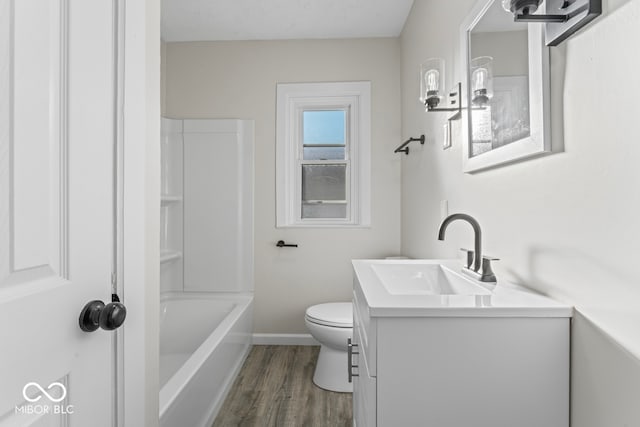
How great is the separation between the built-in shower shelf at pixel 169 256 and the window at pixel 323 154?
0.83m

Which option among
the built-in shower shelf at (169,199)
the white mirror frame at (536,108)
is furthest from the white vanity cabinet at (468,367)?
the built-in shower shelf at (169,199)

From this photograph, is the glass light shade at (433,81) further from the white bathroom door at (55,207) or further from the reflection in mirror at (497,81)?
the white bathroom door at (55,207)

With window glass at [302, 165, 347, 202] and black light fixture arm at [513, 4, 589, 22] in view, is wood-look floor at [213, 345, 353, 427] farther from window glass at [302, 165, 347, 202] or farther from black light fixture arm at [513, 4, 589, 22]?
black light fixture arm at [513, 4, 589, 22]

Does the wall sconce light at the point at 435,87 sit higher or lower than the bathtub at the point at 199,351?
higher

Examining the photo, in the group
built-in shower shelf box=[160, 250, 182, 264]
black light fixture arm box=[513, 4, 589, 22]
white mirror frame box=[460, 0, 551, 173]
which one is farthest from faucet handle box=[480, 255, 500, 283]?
built-in shower shelf box=[160, 250, 182, 264]

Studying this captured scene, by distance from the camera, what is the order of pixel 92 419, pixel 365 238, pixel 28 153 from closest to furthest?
pixel 28 153
pixel 92 419
pixel 365 238

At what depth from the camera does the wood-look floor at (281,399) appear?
1.96 meters

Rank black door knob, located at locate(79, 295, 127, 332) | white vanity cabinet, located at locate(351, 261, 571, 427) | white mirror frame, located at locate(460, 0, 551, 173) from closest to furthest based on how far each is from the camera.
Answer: black door knob, located at locate(79, 295, 127, 332), white vanity cabinet, located at locate(351, 261, 571, 427), white mirror frame, located at locate(460, 0, 551, 173)

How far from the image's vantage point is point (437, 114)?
202 centimetres

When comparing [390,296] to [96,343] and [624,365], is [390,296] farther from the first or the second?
[96,343]

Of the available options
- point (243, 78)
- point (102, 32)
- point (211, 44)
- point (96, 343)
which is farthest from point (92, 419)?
point (211, 44)

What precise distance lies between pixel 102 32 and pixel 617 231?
1118 mm

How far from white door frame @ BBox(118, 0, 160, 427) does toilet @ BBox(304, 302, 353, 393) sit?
125 centimetres

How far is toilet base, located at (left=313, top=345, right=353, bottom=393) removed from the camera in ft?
7.43
